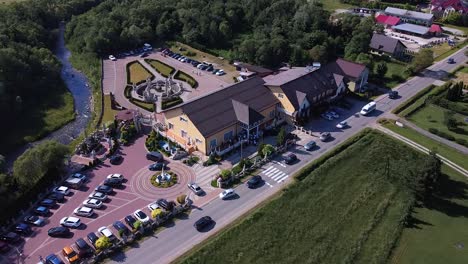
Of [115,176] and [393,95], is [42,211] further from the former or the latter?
[393,95]

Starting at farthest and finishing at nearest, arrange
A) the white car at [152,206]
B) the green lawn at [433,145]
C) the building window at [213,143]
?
the building window at [213,143], the green lawn at [433,145], the white car at [152,206]

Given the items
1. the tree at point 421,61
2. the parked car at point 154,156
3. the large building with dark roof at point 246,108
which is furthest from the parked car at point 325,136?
the tree at point 421,61

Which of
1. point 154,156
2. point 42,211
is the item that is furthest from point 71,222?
point 154,156

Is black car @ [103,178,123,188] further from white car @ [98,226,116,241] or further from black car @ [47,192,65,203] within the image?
white car @ [98,226,116,241]

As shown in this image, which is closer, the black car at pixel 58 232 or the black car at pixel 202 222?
the black car at pixel 58 232

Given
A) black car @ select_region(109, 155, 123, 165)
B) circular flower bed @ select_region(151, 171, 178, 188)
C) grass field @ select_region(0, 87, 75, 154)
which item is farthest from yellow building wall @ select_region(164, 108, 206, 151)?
grass field @ select_region(0, 87, 75, 154)

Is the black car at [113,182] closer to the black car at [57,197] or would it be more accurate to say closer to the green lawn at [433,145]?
the black car at [57,197]
